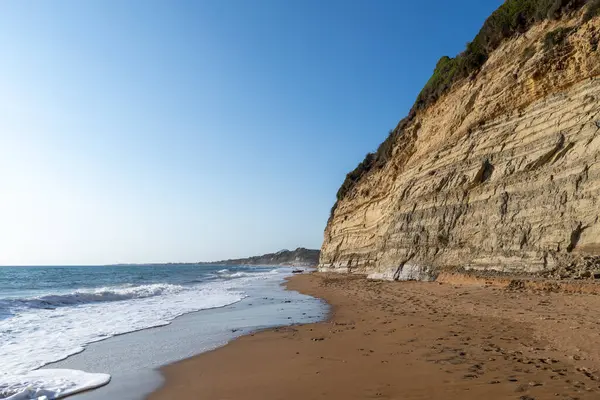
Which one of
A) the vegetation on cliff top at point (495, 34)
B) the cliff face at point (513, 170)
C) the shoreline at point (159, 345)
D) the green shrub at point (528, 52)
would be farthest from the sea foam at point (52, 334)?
the vegetation on cliff top at point (495, 34)

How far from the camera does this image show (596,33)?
12.6 metres

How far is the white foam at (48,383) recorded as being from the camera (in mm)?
4918

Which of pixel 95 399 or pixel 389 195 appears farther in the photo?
pixel 389 195

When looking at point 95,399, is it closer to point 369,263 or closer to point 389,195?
point 389,195

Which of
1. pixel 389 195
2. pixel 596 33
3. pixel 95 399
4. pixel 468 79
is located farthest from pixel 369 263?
pixel 95 399

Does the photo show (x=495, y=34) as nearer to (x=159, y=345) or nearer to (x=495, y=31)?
(x=495, y=31)

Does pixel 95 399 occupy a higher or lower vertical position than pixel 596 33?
lower

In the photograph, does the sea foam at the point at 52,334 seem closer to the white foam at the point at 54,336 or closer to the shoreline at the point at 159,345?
the white foam at the point at 54,336

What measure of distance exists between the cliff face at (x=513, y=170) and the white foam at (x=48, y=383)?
11.3 meters

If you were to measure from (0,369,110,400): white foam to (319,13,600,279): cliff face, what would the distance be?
11.3 meters

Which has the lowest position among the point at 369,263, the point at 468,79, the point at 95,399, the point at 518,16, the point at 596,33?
the point at 95,399

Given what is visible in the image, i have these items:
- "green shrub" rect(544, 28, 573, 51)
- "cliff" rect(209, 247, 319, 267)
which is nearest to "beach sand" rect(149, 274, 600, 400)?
"green shrub" rect(544, 28, 573, 51)

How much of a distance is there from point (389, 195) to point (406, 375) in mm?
22291

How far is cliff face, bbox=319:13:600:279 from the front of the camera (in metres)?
11.4
